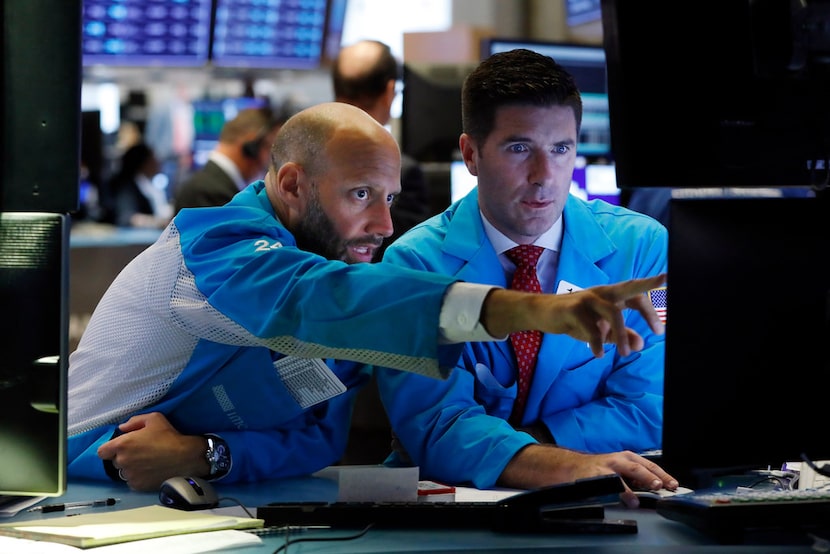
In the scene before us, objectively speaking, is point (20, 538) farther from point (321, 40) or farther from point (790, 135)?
point (321, 40)

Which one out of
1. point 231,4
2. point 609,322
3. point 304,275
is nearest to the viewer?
point 609,322

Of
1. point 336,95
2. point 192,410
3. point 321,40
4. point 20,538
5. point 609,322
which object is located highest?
point 321,40

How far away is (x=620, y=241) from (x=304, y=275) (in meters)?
0.89

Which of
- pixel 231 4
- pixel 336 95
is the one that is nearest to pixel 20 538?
pixel 336 95

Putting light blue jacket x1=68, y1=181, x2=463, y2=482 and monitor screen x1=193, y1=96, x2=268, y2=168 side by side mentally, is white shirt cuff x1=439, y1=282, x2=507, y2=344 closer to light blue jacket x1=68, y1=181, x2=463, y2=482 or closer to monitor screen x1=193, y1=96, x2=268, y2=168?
light blue jacket x1=68, y1=181, x2=463, y2=482

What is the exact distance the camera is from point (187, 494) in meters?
1.87

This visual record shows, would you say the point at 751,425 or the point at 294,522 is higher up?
the point at 751,425

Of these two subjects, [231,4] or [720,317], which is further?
[231,4]

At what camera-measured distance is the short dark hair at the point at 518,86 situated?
2314 mm

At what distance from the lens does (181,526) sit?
1715 mm

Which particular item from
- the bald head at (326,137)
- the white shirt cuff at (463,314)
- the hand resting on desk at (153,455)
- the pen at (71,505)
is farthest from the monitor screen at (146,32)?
the white shirt cuff at (463,314)

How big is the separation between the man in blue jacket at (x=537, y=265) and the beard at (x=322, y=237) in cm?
11

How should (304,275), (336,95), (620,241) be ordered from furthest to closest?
(336,95) → (620,241) → (304,275)

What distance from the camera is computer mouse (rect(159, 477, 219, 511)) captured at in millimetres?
1869
